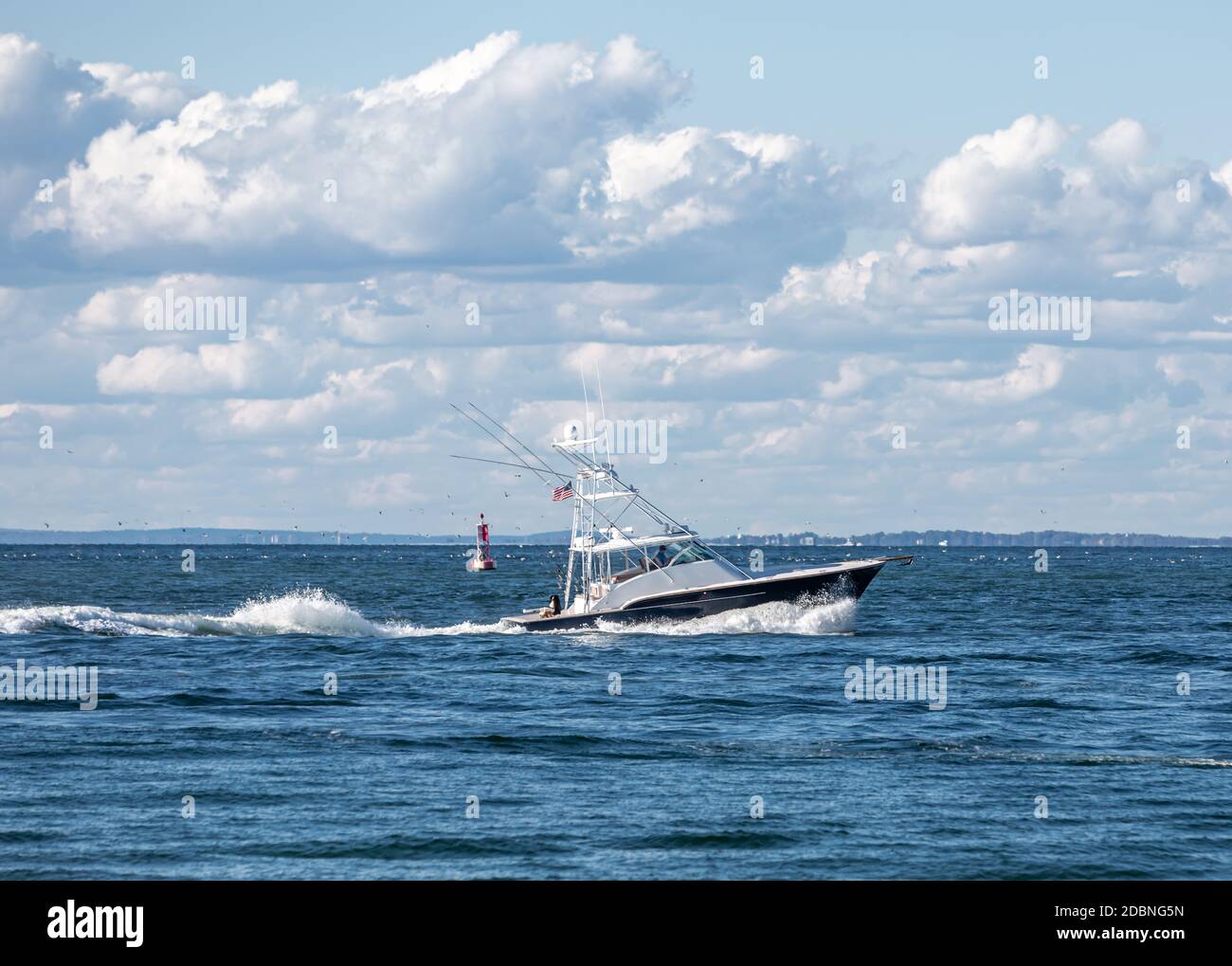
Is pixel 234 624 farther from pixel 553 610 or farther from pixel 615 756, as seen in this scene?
pixel 615 756

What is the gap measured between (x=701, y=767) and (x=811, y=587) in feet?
83.8

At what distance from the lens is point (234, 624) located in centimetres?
5381

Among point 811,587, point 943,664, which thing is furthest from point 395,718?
point 811,587

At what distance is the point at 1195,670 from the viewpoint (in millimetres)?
41406

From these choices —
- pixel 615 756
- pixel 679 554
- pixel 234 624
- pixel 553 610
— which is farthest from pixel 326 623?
pixel 615 756

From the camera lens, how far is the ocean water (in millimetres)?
18578

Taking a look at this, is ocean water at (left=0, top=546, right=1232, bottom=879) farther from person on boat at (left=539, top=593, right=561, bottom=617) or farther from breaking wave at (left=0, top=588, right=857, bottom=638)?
person on boat at (left=539, top=593, right=561, bottom=617)

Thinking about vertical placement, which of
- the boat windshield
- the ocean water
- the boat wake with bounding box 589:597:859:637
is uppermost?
the boat windshield

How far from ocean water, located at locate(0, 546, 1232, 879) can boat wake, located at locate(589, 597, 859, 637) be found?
97 mm

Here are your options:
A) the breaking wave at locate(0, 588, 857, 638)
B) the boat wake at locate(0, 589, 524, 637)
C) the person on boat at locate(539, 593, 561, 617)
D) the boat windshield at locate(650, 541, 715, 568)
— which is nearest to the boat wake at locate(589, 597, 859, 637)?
the breaking wave at locate(0, 588, 857, 638)

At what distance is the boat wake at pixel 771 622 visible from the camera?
4812 centimetres

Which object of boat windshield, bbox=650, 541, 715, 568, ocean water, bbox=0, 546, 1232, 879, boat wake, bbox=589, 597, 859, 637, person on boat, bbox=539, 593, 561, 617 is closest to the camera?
ocean water, bbox=0, 546, 1232, 879

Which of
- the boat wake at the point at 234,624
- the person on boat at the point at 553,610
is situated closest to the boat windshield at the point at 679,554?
the person on boat at the point at 553,610
